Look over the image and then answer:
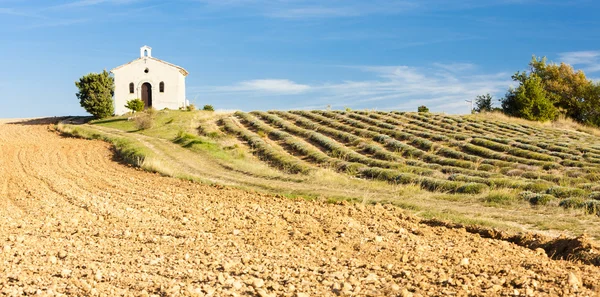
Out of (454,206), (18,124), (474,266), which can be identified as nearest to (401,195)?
(454,206)

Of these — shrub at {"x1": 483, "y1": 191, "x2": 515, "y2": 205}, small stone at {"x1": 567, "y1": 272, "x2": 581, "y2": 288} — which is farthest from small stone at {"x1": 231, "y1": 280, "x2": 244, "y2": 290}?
shrub at {"x1": 483, "y1": 191, "x2": 515, "y2": 205}

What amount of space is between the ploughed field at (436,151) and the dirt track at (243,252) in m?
5.81

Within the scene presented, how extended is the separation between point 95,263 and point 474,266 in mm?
5162

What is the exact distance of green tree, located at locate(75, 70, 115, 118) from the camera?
41.1m

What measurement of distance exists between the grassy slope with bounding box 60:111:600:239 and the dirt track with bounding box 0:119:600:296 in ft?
5.32

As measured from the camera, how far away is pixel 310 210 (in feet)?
38.8

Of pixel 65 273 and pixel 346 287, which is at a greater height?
pixel 346 287

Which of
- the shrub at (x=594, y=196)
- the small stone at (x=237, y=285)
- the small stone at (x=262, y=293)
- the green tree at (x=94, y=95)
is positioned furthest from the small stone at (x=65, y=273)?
the green tree at (x=94, y=95)

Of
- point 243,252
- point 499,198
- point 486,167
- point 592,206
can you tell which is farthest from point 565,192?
point 243,252

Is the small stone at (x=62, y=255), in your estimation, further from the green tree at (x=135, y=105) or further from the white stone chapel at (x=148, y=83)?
the white stone chapel at (x=148, y=83)

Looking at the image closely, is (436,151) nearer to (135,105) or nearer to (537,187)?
(537,187)

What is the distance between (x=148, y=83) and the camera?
44.3 m

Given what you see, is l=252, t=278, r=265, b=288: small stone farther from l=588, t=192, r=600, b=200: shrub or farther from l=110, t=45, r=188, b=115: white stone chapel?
l=110, t=45, r=188, b=115: white stone chapel

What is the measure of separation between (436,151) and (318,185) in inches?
387
